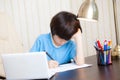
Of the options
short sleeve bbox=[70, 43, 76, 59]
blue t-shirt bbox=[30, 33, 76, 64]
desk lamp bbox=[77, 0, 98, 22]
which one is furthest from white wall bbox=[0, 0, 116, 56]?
desk lamp bbox=[77, 0, 98, 22]

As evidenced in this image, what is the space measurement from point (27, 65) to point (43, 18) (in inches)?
59.2

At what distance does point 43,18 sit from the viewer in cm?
271

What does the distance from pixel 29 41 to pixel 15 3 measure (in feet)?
1.49

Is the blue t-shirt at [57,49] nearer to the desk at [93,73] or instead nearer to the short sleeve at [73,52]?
the short sleeve at [73,52]

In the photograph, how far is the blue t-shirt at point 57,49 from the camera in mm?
1815

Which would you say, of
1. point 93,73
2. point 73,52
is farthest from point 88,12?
point 73,52

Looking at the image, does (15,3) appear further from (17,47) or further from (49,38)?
(49,38)

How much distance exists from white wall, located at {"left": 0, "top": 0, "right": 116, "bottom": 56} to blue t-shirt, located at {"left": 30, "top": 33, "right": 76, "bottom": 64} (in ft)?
2.66

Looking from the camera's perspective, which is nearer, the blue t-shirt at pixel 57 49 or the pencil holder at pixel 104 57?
the pencil holder at pixel 104 57

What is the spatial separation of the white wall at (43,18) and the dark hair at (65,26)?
0.97 metres

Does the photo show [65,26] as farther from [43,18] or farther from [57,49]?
[43,18]

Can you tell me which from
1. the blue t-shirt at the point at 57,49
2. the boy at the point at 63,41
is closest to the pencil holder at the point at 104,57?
the boy at the point at 63,41

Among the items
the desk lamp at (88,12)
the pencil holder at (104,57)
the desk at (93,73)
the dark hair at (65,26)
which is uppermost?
the desk lamp at (88,12)

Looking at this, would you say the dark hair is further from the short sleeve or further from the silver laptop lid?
the silver laptop lid
